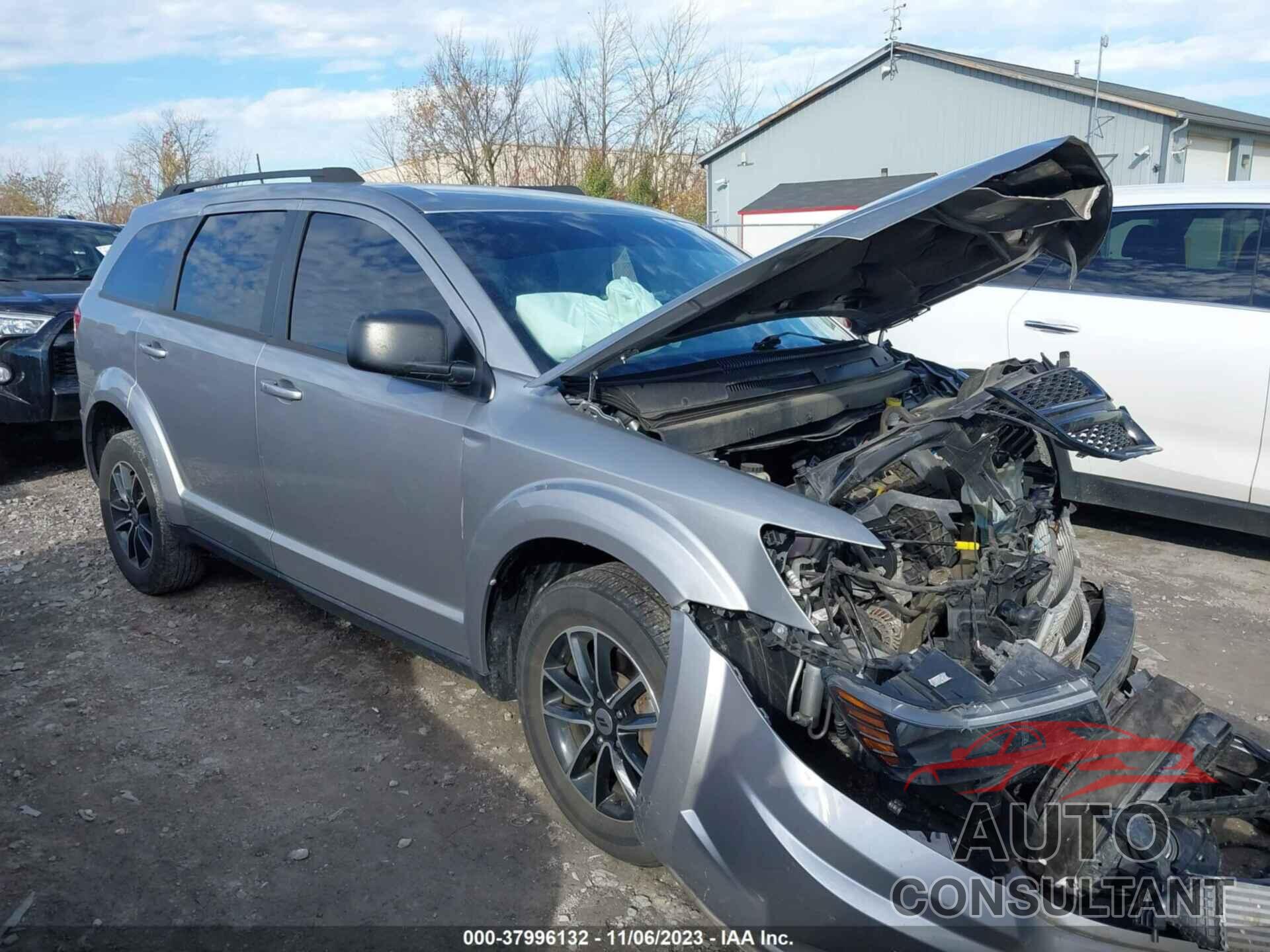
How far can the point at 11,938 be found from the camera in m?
2.58

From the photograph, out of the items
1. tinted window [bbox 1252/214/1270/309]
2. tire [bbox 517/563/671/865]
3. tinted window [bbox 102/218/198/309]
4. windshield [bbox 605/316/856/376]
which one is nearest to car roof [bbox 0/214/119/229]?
tinted window [bbox 102/218/198/309]

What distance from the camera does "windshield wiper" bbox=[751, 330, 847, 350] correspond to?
3.33 m

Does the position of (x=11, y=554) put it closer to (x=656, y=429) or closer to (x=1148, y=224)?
(x=656, y=429)

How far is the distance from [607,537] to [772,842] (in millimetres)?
827

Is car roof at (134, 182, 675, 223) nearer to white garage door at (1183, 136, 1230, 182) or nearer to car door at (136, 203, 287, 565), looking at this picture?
car door at (136, 203, 287, 565)

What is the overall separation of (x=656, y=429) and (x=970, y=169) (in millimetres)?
1037

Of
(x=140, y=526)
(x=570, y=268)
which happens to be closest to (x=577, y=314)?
(x=570, y=268)

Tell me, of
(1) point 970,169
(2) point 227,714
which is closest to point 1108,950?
(1) point 970,169

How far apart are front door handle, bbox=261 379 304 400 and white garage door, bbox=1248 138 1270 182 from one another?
1008 inches

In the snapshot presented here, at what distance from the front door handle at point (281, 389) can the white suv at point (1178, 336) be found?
3.49m

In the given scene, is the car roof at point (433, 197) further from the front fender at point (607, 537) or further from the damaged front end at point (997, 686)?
the damaged front end at point (997, 686)

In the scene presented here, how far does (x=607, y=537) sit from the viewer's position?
2494 millimetres

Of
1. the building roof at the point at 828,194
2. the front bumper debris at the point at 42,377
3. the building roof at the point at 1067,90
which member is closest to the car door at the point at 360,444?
the front bumper debris at the point at 42,377

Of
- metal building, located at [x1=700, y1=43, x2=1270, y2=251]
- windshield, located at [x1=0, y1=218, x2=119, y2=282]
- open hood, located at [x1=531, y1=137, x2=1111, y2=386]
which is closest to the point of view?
open hood, located at [x1=531, y1=137, x2=1111, y2=386]
